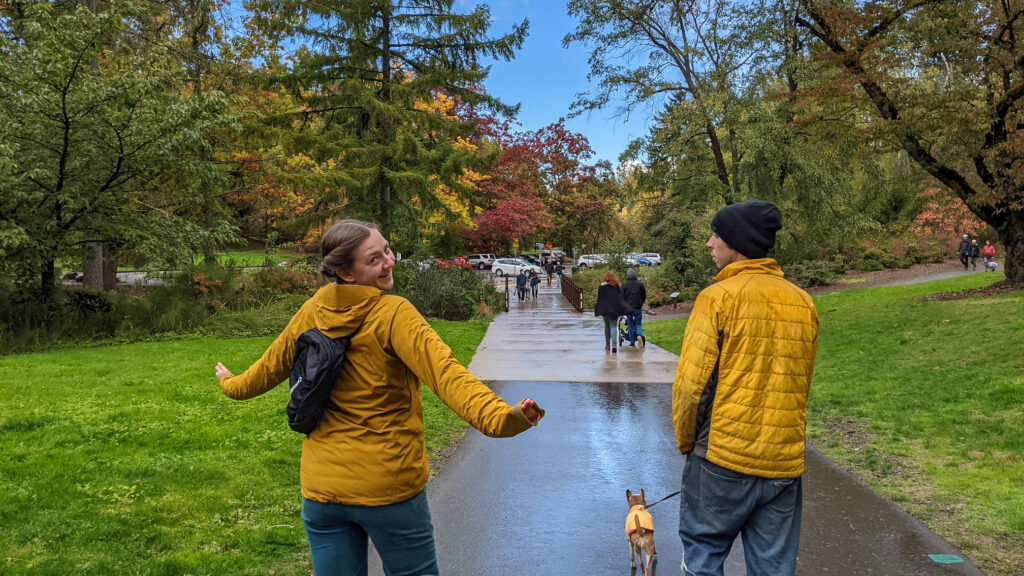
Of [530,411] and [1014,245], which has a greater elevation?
[1014,245]

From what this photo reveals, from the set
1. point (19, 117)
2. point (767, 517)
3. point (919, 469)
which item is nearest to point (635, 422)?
point (919, 469)

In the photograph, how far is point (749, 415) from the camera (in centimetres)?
253

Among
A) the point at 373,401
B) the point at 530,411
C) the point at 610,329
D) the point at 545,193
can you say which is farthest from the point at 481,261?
the point at 530,411

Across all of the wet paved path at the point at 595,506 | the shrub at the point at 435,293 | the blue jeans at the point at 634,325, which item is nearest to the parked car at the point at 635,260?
the shrub at the point at 435,293

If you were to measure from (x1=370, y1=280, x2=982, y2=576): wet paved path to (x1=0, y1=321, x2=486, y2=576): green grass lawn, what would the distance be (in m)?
0.98

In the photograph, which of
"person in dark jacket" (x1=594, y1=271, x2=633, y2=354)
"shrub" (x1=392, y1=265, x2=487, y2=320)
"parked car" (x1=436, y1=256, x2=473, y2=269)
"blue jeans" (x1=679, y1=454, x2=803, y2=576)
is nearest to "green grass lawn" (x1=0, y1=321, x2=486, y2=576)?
"blue jeans" (x1=679, y1=454, x2=803, y2=576)

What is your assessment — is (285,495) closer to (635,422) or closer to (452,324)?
(635,422)

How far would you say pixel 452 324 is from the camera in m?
17.8

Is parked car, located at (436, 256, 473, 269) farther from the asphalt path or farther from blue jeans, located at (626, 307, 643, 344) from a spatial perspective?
the asphalt path

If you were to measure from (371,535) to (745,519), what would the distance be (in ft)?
4.57

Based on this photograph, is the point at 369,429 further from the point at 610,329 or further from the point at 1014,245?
the point at 1014,245

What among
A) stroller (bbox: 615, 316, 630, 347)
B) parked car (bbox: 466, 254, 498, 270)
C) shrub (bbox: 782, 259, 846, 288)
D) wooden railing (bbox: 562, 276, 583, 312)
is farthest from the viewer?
parked car (bbox: 466, 254, 498, 270)

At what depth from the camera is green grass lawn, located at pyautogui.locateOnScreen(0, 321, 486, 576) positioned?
390 cm

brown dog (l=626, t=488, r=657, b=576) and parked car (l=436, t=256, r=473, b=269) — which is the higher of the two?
parked car (l=436, t=256, r=473, b=269)
